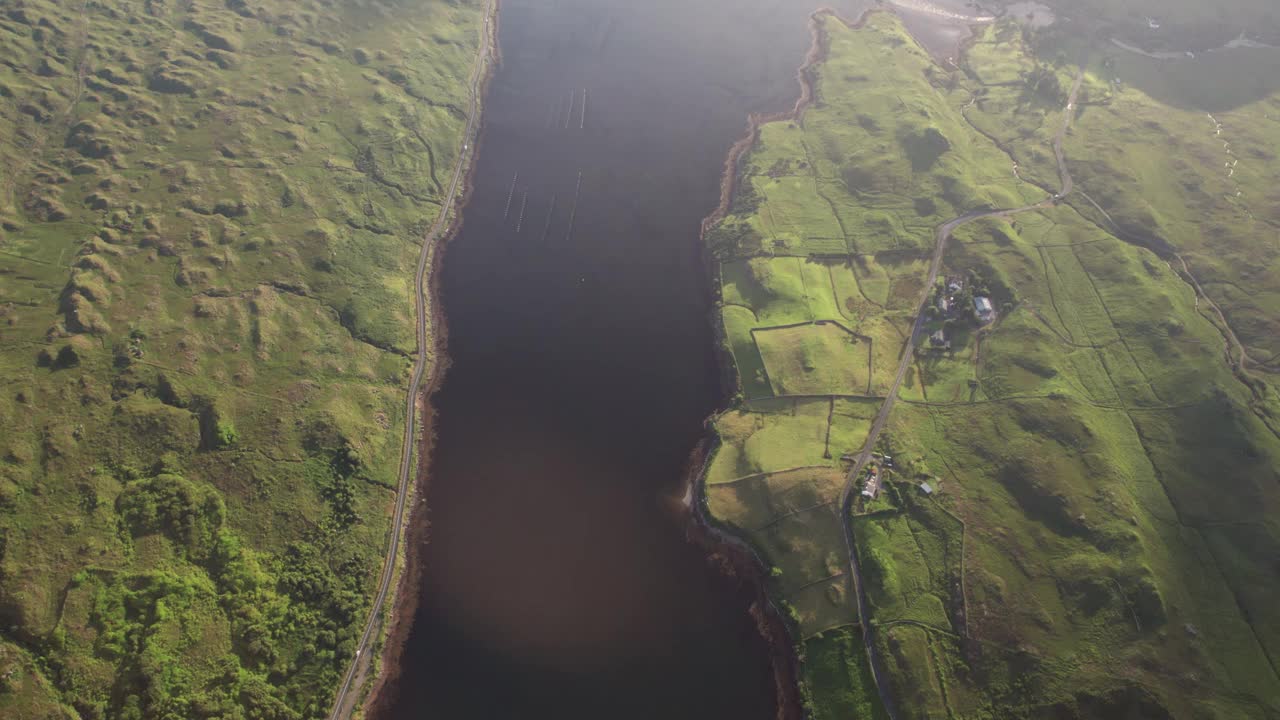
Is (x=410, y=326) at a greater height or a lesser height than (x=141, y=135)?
lesser

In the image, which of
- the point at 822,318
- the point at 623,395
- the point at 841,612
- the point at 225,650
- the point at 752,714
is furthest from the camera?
the point at 822,318

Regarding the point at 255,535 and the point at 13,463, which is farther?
the point at 255,535

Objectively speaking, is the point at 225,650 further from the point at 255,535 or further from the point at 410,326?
the point at 410,326

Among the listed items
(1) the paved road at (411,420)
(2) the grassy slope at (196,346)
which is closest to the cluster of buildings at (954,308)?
(1) the paved road at (411,420)

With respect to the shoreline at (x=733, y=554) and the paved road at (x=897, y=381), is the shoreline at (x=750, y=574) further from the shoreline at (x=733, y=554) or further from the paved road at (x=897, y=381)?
the paved road at (x=897, y=381)

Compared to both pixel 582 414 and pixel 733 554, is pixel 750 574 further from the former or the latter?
pixel 582 414

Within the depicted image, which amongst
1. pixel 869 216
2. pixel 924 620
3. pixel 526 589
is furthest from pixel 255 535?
pixel 869 216

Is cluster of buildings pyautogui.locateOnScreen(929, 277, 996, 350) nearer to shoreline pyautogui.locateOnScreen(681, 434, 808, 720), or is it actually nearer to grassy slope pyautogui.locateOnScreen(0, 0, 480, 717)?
shoreline pyautogui.locateOnScreen(681, 434, 808, 720)
